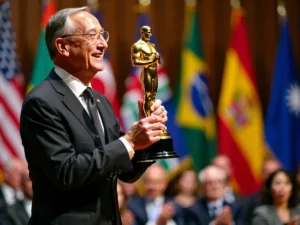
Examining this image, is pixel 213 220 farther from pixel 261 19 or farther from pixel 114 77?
pixel 261 19

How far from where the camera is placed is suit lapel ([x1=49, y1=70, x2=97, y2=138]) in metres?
2.35

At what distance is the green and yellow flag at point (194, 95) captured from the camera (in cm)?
809

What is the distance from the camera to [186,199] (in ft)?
20.8


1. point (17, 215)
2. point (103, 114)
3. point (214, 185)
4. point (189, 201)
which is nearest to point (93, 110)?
point (103, 114)

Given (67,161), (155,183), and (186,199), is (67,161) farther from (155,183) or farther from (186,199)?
(186,199)

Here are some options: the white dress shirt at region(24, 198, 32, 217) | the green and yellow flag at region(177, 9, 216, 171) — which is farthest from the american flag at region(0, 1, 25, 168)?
the green and yellow flag at region(177, 9, 216, 171)

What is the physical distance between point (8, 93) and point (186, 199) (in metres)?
2.28

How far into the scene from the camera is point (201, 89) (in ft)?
26.8

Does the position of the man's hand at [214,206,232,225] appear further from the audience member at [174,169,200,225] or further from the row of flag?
the row of flag

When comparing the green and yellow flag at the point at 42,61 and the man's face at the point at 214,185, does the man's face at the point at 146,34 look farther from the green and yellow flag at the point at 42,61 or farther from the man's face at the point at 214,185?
the green and yellow flag at the point at 42,61

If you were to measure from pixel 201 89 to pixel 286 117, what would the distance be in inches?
40.6

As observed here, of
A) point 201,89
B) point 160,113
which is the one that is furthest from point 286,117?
point 160,113

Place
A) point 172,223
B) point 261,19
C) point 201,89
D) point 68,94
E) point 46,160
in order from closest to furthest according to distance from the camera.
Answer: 1. point 46,160
2. point 68,94
3. point 172,223
4. point 201,89
5. point 261,19

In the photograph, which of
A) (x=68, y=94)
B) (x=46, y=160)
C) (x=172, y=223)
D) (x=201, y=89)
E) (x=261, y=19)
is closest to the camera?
(x=46, y=160)
